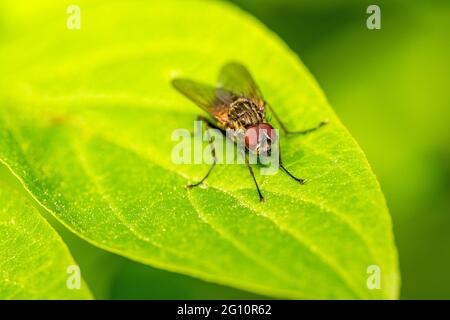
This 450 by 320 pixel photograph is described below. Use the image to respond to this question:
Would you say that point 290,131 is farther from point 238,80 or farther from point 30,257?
point 30,257

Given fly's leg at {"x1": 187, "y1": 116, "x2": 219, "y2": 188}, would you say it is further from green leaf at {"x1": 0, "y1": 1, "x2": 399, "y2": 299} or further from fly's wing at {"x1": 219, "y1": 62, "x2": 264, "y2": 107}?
fly's wing at {"x1": 219, "y1": 62, "x2": 264, "y2": 107}

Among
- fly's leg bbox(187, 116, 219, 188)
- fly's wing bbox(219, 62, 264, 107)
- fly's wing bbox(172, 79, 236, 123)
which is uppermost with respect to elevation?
fly's wing bbox(219, 62, 264, 107)

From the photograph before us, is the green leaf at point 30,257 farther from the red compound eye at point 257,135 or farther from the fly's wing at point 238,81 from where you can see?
the fly's wing at point 238,81

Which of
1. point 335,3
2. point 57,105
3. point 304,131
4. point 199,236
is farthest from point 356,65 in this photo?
point 199,236

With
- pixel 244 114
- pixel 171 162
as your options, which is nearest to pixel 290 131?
pixel 244 114

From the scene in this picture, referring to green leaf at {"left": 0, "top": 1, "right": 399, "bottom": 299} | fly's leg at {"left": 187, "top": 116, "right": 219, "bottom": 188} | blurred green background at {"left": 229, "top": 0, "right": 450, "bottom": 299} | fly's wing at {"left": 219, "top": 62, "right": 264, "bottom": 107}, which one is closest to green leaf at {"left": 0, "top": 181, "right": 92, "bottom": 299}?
green leaf at {"left": 0, "top": 1, "right": 399, "bottom": 299}

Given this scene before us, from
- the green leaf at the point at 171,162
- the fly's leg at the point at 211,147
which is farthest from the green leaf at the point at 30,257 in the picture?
the fly's leg at the point at 211,147

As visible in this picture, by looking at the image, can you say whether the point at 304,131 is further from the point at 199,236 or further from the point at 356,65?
the point at 356,65
